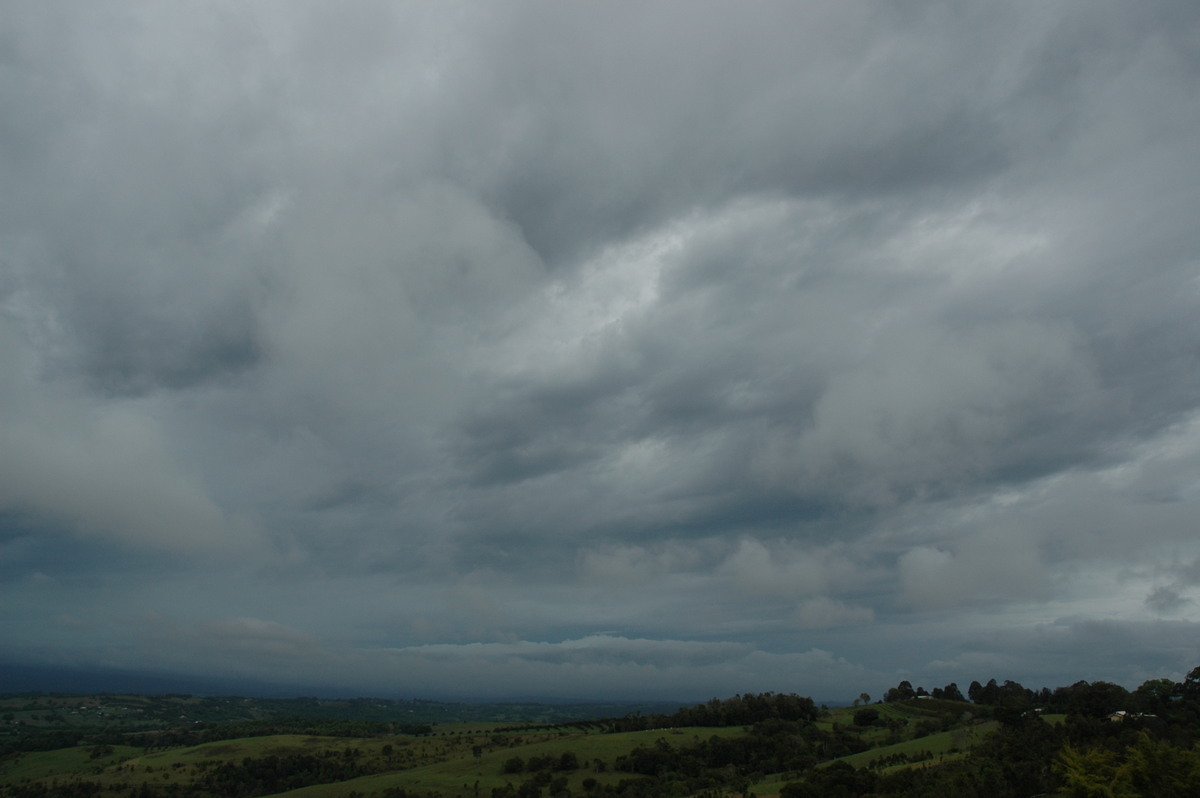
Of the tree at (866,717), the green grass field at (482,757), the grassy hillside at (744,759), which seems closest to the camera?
the grassy hillside at (744,759)

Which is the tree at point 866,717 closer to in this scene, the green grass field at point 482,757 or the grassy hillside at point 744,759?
the grassy hillside at point 744,759

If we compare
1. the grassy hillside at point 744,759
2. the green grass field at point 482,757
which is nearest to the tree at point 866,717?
the grassy hillside at point 744,759

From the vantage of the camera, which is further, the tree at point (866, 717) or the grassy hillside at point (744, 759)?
the tree at point (866, 717)

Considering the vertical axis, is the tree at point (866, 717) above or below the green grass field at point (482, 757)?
above

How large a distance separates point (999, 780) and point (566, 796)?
68794mm

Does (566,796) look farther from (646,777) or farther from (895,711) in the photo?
(895,711)

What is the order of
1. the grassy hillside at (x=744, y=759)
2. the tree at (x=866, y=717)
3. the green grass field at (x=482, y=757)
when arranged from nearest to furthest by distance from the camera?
the grassy hillside at (x=744, y=759) → the green grass field at (x=482, y=757) → the tree at (x=866, y=717)

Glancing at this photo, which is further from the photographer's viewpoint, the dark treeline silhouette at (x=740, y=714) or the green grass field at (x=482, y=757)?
the dark treeline silhouette at (x=740, y=714)

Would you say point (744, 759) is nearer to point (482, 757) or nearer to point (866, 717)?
point (866, 717)

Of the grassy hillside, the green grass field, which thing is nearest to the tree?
the grassy hillside

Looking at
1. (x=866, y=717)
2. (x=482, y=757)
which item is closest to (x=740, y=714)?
(x=866, y=717)

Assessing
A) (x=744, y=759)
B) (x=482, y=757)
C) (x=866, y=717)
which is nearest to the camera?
(x=744, y=759)

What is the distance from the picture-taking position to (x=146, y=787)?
6127 inches

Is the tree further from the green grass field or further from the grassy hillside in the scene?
the green grass field
